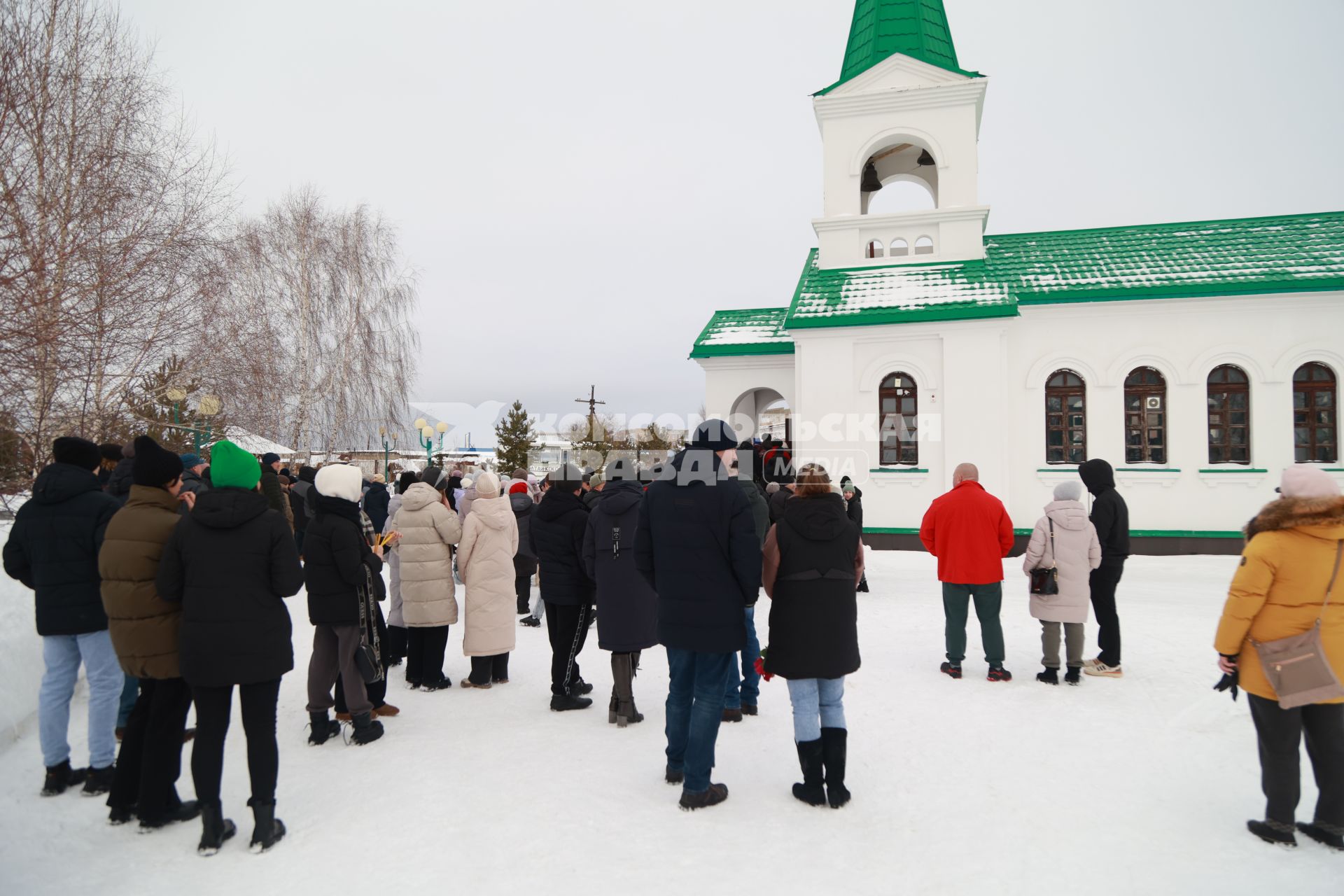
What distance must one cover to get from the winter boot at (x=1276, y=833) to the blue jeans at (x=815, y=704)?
212 cm

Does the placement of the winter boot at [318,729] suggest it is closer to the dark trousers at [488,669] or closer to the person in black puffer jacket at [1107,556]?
the dark trousers at [488,669]

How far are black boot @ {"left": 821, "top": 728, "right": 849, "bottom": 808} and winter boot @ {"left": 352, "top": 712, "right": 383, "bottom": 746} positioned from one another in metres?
3.21

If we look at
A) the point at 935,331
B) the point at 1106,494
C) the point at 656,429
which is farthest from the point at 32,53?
the point at 656,429

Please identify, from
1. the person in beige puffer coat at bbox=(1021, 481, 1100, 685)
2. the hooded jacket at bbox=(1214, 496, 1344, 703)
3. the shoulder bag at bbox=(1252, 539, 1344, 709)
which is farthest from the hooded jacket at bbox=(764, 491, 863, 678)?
the person in beige puffer coat at bbox=(1021, 481, 1100, 685)

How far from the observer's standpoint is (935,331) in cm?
1479

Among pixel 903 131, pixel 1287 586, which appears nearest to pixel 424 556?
pixel 1287 586

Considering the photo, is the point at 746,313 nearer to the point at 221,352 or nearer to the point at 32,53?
the point at 221,352

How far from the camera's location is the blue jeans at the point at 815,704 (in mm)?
4074

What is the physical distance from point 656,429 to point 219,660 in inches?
1963

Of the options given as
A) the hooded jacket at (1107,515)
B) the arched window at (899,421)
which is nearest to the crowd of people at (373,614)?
the hooded jacket at (1107,515)

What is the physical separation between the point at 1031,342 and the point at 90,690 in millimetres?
15857

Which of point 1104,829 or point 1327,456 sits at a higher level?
point 1327,456

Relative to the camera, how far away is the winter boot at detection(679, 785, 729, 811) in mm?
4094

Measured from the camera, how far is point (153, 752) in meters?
3.83
